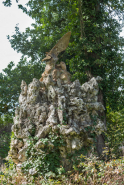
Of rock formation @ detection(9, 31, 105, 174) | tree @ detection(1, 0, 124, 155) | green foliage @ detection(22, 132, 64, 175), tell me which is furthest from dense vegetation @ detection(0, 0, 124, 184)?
green foliage @ detection(22, 132, 64, 175)

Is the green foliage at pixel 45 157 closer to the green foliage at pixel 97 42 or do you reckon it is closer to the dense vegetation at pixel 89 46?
the dense vegetation at pixel 89 46

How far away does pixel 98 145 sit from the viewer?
27.2ft

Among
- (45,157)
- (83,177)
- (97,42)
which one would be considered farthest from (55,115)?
(97,42)

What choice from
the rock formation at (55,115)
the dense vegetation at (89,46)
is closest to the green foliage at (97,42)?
the dense vegetation at (89,46)

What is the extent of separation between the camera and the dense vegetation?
33.1 ft

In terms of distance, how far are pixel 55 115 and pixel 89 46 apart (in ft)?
14.6

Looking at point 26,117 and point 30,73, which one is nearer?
point 26,117

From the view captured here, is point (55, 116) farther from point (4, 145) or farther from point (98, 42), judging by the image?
point (4, 145)

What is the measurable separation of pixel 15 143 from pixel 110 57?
6616 millimetres

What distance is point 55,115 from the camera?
7.29 metres

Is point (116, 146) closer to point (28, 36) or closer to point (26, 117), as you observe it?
point (26, 117)

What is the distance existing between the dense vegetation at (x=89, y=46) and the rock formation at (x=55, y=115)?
1841 millimetres

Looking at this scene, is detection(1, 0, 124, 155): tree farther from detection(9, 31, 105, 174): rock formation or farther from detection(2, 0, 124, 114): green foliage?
detection(9, 31, 105, 174): rock formation

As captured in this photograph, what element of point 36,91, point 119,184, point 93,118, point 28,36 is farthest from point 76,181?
point 28,36
